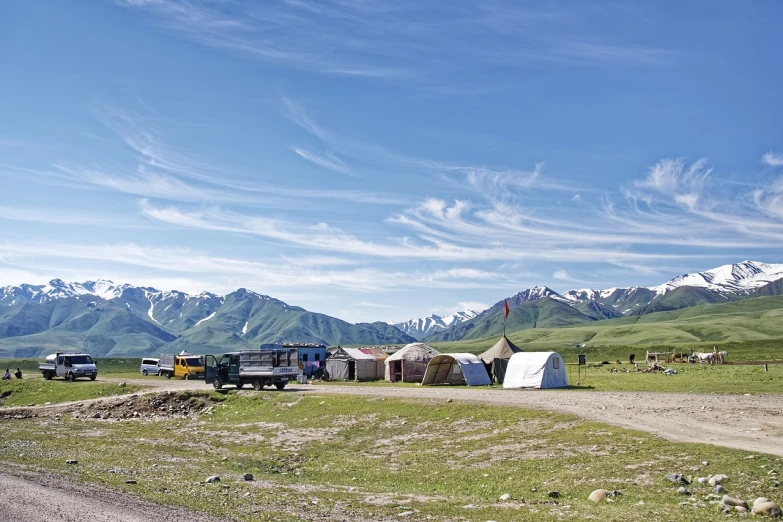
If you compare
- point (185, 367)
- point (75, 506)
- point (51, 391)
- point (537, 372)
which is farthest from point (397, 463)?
point (185, 367)

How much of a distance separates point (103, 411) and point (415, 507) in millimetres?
45190

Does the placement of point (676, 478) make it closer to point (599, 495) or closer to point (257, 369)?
point (599, 495)

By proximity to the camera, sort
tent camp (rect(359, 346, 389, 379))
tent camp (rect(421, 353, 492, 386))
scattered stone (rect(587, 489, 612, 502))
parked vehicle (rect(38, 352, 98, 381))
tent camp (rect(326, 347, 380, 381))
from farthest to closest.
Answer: tent camp (rect(359, 346, 389, 379))
parked vehicle (rect(38, 352, 98, 381))
tent camp (rect(326, 347, 380, 381))
tent camp (rect(421, 353, 492, 386))
scattered stone (rect(587, 489, 612, 502))

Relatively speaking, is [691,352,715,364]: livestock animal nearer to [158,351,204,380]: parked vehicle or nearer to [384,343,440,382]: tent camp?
[384,343,440,382]: tent camp

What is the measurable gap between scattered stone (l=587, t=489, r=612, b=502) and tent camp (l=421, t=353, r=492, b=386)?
4268 cm

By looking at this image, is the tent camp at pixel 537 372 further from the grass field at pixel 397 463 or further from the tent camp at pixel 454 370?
the grass field at pixel 397 463

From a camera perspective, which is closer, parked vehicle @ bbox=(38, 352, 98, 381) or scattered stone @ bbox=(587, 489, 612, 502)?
scattered stone @ bbox=(587, 489, 612, 502)

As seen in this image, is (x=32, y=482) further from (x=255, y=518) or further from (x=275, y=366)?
(x=275, y=366)

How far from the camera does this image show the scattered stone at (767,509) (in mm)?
14805

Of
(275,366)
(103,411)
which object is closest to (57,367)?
(103,411)

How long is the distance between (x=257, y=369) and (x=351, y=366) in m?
23.9

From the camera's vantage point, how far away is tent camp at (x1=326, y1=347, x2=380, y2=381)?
3120 inches

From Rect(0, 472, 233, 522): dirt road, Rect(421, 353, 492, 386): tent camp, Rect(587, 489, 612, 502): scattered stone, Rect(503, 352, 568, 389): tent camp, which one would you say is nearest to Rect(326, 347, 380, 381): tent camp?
Rect(421, 353, 492, 386): tent camp

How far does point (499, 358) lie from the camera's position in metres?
63.4
